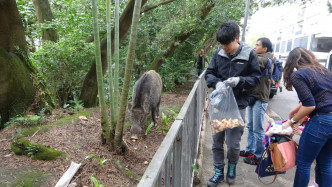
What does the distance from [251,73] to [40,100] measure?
4.70 metres

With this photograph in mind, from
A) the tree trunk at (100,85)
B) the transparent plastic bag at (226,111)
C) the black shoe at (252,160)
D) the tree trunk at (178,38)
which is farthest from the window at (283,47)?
the tree trunk at (100,85)

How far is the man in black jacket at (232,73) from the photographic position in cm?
281

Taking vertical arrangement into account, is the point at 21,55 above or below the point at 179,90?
above

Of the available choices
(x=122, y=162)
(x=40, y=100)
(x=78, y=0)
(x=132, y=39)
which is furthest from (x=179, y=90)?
(x=132, y=39)

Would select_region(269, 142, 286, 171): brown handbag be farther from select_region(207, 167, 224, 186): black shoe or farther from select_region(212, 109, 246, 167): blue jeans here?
select_region(207, 167, 224, 186): black shoe

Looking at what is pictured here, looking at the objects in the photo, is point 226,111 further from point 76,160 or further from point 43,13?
point 43,13

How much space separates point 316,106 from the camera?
2492mm

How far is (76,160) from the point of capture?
11.8 feet

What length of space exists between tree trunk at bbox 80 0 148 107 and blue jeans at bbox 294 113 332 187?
4.82m

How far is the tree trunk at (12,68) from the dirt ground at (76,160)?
56 cm

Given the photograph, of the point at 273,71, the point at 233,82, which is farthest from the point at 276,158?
the point at 273,71

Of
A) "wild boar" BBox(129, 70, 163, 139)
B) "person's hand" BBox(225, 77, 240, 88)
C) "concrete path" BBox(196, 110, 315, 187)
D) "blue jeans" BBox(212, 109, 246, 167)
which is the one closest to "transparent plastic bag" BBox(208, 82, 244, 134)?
"person's hand" BBox(225, 77, 240, 88)

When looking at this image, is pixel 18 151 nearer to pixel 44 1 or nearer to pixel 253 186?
pixel 253 186

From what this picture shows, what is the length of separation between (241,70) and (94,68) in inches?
181
